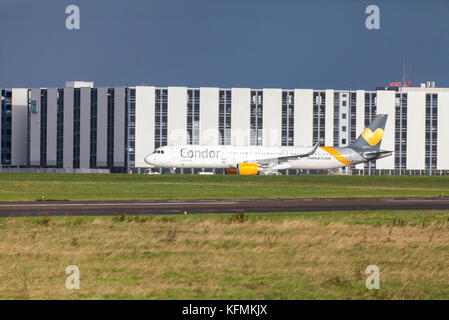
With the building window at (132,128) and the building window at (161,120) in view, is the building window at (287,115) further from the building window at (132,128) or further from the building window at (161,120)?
the building window at (132,128)

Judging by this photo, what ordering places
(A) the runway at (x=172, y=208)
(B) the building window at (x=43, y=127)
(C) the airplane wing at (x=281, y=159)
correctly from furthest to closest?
1. (B) the building window at (x=43, y=127)
2. (C) the airplane wing at (x=281, y=159)
3. (A) the runway at (x=172, y=208)

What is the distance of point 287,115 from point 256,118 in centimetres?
642

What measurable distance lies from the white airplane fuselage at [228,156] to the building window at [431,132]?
32861mm

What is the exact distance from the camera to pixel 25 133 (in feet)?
433

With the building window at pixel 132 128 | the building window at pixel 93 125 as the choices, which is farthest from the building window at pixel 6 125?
the building window at pixel 132 128

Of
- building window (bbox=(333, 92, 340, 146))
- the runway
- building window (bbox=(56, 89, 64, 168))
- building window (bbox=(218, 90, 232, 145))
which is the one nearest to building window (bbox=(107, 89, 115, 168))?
building window (bbox=(56, 89, 64, 168))

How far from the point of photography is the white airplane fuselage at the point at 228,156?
3639 inches

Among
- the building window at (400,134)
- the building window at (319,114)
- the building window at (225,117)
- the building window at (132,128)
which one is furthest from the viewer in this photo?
the building window at (400,134)

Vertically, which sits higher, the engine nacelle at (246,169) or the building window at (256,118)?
the building window at (256,118)

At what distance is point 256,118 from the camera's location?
12162cm

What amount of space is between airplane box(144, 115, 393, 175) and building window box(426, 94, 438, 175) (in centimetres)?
2833

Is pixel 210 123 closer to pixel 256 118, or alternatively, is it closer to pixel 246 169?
pixel 256 118

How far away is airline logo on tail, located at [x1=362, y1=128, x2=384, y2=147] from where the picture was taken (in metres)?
103
